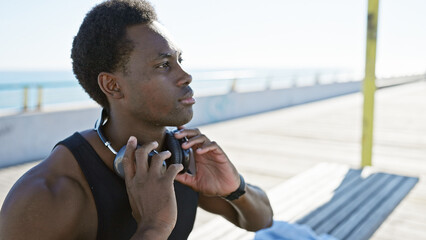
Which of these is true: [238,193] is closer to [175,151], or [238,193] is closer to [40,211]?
[175,151]

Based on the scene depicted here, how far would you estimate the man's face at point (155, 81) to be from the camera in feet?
5.17

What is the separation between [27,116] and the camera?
20.0 feet

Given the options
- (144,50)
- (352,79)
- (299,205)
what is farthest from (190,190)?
(352,79)

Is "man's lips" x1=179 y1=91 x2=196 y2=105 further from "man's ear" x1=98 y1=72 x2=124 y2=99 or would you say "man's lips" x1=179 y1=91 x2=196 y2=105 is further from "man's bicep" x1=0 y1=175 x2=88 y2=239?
"man's bicep" x1=0 y1=175 x2=88 y2=239

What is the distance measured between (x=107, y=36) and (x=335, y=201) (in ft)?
10.3

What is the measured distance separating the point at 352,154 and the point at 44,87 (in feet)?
15.7

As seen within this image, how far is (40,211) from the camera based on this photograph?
1298 millimetres

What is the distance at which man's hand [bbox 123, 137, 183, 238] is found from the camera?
1.32 meters

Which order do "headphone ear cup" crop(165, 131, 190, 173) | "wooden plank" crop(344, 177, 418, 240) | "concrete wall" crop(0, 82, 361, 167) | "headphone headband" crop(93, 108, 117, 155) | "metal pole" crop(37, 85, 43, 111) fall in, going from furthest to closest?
1. "metal pole" crop(37, 85, 43, 111)
2. "concrete wall" crop(0, 82, 361, 167)
3. "wooden plank" crop(344, 177, 418, 240)
4. "headphone ear cup" crop(165, 131, 190, 173)
5. "headphone headband" crop(93, 108, 117, 155)

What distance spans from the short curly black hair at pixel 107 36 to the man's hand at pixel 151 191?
0.41m

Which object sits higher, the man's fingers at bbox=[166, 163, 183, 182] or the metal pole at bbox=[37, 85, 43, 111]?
the man's fingers at bbox=[166, 163, 183, 182]

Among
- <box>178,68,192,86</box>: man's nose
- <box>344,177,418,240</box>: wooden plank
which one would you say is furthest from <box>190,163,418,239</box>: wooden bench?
<box>178,68,192,86</box>: man's nose

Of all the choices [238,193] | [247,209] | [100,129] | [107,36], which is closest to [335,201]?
[247,209]

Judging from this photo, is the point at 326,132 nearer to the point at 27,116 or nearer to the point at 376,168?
the point at 376,168
